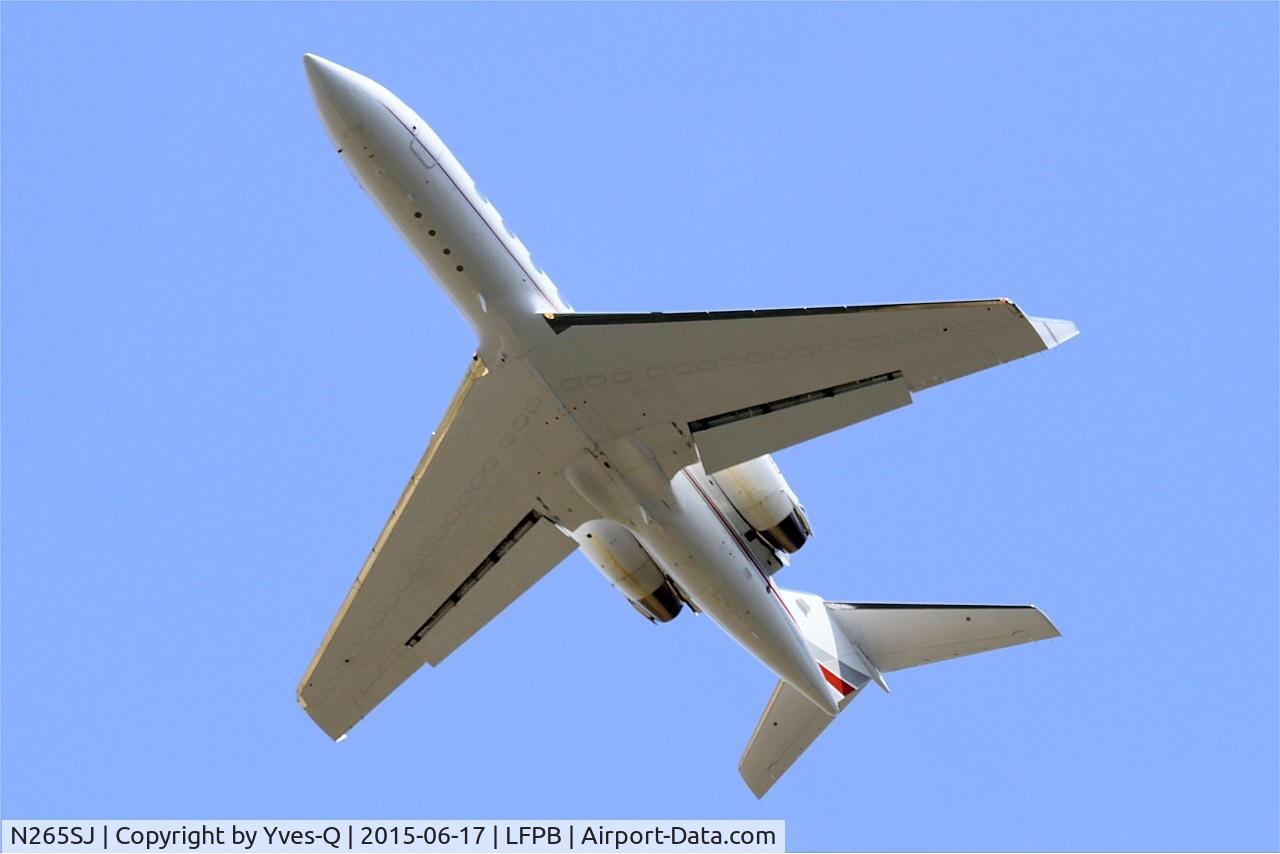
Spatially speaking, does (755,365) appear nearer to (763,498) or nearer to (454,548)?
(763,498)

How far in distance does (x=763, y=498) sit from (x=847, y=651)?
192 inches

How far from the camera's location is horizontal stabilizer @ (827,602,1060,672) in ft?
97.8

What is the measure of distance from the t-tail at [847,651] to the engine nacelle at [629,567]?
2713 millimetres

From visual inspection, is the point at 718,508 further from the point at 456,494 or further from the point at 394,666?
the point at 394,666

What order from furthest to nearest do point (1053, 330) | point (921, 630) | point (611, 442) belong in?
1. point (921, 630)
2. point (611, 442)
3. point (1053, 330)

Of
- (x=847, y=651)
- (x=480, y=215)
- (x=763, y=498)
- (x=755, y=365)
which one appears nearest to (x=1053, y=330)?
(x=755, y=365)

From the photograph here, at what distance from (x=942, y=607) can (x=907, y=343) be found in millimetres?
7967

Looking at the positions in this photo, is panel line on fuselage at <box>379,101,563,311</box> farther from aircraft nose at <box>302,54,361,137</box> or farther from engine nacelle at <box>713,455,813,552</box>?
engine nacelle at <box>713,455,813,552</box>

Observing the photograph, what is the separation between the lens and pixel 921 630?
102ft

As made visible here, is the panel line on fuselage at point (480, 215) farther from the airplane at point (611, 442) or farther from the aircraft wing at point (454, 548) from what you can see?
the aircraft wing at point (454, 548)

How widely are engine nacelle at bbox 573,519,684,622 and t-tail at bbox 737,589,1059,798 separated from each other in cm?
271

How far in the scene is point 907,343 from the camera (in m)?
24.5

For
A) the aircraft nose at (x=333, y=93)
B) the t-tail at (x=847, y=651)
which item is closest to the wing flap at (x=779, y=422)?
the t-tail at (x=847, y=651)

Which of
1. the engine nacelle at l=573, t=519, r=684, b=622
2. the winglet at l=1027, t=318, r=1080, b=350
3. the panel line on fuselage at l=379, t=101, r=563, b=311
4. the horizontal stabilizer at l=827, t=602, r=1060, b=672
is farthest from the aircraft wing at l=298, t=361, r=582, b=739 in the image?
the winglet at l=1027, t=318, r=1080, b=350
